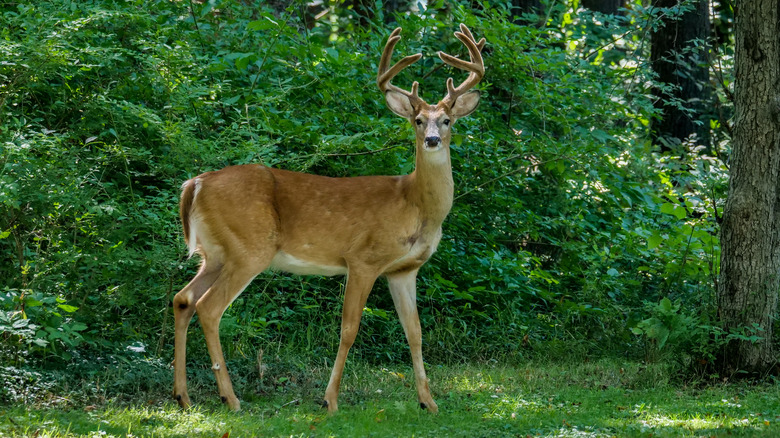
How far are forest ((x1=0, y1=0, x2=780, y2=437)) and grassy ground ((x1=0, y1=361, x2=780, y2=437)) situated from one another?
30 mm

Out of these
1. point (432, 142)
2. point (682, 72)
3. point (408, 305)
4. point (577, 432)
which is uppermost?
point (682, 72)

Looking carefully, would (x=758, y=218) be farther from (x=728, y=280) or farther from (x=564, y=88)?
(x=564, y=88)

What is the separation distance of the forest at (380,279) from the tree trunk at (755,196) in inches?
0.6

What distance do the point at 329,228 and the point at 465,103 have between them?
136 cm

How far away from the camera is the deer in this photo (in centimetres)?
640

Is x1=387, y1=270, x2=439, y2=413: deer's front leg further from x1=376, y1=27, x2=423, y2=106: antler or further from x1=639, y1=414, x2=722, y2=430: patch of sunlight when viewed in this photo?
x1=639, y1=414, x2=722, y2=430: patch of sunlight

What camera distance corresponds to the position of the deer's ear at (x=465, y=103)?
6.80 m

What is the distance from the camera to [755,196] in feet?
22.2

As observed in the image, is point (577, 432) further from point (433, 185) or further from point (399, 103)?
point (399, 103)

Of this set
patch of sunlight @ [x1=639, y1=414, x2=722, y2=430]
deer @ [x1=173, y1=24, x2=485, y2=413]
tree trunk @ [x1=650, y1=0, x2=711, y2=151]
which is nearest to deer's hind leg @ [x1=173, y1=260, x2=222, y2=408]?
deer @ [x1=173, y1=24, x2=485, y2=413]

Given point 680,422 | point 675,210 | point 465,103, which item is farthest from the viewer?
point 675,210

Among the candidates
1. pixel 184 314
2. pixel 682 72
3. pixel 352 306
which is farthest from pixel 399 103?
pixel 682 72

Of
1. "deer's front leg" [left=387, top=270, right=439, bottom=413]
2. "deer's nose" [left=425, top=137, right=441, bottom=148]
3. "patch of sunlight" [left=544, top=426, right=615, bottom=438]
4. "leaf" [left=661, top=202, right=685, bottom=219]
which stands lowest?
"patch of sunlight" [left=544, top=426, right=615, bottom=438]

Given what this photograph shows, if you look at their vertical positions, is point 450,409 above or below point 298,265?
below
